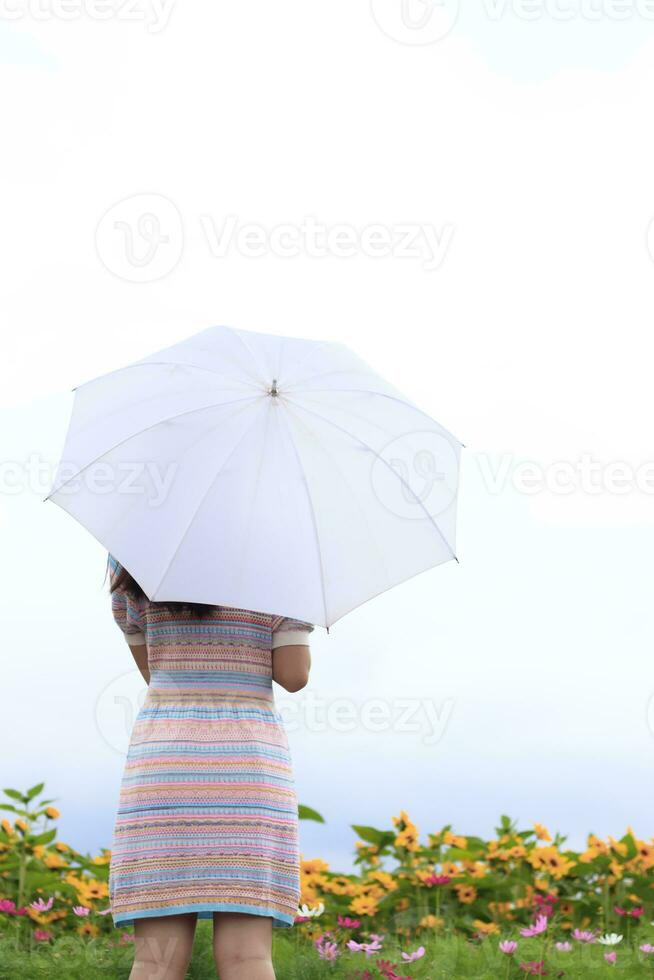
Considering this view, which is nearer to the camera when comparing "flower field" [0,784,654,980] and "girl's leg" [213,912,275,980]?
"girl's leg" [213,912,275,980]

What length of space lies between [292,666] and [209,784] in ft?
1.30

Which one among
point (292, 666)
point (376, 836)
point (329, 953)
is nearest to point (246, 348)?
point (292, 666)

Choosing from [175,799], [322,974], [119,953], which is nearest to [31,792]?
[119,953]

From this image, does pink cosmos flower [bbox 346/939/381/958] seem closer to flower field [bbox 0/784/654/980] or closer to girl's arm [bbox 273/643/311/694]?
flower field [bbox 0/784/654/980]

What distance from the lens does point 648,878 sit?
5938mm

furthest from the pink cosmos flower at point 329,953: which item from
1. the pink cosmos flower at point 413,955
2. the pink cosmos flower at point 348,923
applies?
the pink cosmos flower at point 348,923

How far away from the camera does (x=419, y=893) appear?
5.87 meters

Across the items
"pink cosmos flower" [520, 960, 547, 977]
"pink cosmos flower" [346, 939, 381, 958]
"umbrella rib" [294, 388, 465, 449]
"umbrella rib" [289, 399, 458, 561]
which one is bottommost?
"pink cosmos flower" [520, 960, 547, 977]

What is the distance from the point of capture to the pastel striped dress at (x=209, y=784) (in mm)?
3320

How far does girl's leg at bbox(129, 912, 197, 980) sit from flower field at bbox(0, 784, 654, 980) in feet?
5.85

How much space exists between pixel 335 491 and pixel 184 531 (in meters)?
0.48

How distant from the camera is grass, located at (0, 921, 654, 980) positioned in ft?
14.9

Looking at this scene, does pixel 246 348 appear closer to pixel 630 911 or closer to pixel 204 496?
pixel 204 496

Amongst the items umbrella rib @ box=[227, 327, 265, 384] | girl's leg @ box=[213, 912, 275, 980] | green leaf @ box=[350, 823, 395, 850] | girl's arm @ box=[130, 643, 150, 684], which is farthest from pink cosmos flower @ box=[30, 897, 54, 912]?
umbrella rib @ box=[227, 327, 265, 384]
